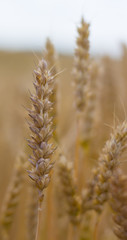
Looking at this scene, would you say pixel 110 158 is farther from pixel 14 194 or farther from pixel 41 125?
pixel 14 194

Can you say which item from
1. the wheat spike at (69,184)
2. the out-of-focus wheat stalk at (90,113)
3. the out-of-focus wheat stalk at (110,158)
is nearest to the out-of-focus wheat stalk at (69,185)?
the wheat spike at (69,184)

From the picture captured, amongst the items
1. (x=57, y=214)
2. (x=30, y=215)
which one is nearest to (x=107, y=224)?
(x=57, y=214)

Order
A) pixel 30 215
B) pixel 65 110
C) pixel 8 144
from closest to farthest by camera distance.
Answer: pixel 30 215 < pixel 8 144 < pixel 65 110

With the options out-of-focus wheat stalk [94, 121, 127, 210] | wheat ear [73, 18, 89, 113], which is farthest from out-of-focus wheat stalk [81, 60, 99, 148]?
out-of-focus wheat stalk [94, 121, 127, 210]

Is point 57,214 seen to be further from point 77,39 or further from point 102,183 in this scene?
point 77,39

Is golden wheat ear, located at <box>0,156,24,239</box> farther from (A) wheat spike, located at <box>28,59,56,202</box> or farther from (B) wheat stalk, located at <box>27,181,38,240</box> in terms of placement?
(A) wheat spike, located at <box>28,59,56,202</box>
